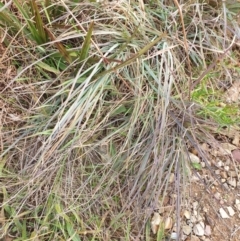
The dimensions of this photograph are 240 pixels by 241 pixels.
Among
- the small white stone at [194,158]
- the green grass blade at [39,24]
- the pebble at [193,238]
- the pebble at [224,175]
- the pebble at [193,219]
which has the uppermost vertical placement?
the green grass blade at [39,24]

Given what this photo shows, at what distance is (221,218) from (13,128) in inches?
25.7

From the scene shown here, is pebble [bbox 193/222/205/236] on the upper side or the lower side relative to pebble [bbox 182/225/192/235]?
lower

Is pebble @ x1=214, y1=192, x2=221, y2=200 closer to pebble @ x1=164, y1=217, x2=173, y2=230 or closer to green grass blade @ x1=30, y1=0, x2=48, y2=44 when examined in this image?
pebble @ x1=164, y1=217, x2=173, y2=230

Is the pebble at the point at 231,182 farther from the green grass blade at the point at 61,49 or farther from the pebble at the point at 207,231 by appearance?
the green grass blade at the point at 61,49

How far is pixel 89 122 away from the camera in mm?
1231

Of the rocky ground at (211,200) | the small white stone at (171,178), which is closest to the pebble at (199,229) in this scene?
the rocky ground at (211,200)

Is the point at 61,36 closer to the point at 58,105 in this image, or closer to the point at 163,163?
the point at 58,105

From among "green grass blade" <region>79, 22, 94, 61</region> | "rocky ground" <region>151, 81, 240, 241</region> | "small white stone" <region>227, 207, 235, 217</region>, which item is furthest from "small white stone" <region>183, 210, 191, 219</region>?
"green grass blade" <region>79, 22, 94, 61</region>

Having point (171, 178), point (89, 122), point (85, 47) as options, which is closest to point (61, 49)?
point (85, 47)

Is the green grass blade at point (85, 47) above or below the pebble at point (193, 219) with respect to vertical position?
above

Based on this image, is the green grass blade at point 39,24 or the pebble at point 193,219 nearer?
the green grass blade at point 39,24

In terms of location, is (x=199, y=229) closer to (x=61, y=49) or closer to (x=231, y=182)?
(x=231, y=182)

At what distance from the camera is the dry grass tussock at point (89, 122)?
3.95ft

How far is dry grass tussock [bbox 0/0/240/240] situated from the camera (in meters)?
1.20
